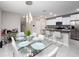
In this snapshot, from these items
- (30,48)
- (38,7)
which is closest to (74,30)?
(38,7)

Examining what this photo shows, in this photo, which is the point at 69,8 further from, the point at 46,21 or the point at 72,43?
the point at 72,43

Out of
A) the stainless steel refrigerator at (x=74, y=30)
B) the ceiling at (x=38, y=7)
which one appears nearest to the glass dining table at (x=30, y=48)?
the ceiling at (x=38, y=7)

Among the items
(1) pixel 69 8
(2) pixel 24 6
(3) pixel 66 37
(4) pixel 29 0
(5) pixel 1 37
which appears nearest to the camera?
(4) pixel 29 0

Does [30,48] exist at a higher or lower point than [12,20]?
lower

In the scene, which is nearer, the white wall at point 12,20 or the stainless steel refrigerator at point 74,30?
the white wall at point 12,20

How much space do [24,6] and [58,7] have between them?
1162 millimetres

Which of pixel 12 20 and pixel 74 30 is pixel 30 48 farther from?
pixel 74 30

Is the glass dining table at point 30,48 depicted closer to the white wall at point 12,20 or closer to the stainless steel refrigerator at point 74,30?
the white wall at point 12,20

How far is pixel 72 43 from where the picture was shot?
18.8 ft

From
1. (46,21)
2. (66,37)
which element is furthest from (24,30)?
(66,37)

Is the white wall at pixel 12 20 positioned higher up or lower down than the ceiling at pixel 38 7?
lower down

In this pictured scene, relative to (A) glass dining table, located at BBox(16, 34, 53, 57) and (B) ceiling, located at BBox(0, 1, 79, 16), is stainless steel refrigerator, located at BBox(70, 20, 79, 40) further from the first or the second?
(A) glass dining table, located at BBox(16, 34, 53, 57)

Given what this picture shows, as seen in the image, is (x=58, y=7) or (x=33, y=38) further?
(x=58, y=7)

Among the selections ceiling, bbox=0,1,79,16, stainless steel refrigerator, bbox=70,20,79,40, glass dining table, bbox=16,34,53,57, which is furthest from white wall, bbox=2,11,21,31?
stainless steel refrigerator, bbox=70,20,79,40
